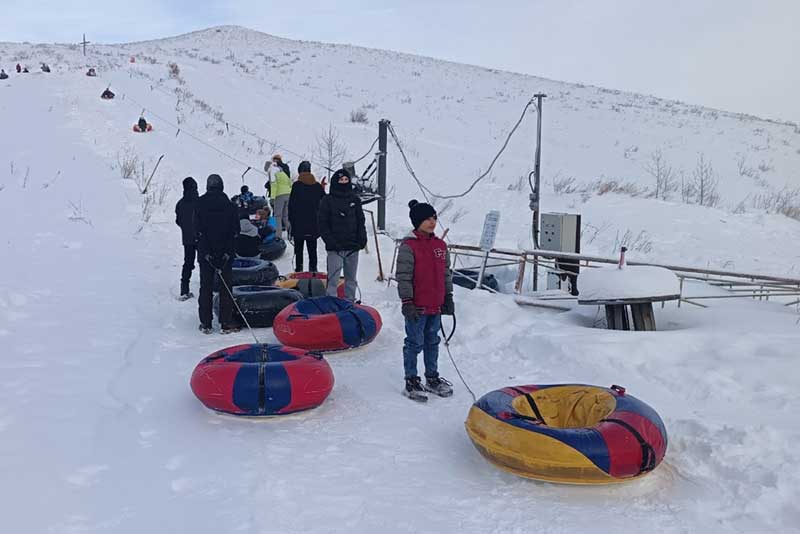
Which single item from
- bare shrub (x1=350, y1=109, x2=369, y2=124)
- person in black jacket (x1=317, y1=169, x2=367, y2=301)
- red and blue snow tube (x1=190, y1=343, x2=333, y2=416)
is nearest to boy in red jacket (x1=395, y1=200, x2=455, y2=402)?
red and blue snow tube (x1=190, y1=343, x2=333, y2=416)

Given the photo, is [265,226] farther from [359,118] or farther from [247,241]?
[359,118]

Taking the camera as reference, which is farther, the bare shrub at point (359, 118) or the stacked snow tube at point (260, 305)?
the bare shrub at point (359, 118)

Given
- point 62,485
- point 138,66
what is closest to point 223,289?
point 62,485

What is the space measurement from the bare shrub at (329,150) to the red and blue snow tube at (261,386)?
14335 millimetres

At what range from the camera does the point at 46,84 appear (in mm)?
26594

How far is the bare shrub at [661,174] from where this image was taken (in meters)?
19.3

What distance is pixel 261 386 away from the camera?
17.6ft

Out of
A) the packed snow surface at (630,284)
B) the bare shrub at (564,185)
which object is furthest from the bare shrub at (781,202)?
the packed snow surface at (630,284)

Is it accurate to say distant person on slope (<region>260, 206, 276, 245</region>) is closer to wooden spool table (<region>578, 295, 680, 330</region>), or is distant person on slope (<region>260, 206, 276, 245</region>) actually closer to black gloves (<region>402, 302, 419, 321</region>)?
wooden spool table (<region>578, 295, 680, 330</region>)

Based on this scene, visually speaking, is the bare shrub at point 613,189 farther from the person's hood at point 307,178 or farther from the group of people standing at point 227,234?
the group of people standing at point 227,234

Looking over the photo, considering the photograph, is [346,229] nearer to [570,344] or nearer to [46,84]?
[570,344]

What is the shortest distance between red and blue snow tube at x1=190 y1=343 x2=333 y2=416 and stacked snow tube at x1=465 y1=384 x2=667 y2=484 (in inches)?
52.3

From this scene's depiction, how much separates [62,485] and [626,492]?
3493 millimetres

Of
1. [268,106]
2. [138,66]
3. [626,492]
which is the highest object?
[138,66]
